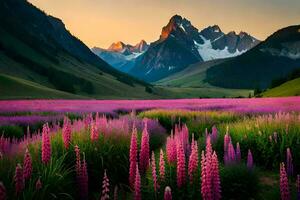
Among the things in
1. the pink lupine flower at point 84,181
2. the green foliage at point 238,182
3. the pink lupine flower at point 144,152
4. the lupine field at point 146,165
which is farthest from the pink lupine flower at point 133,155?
the green foliage at point 238,182

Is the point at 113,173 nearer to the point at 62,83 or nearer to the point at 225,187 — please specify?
the point at 225,187

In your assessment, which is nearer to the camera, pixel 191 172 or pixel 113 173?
pixel 191 172

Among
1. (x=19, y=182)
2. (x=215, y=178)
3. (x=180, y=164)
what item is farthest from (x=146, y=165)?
(x=19, y=182)

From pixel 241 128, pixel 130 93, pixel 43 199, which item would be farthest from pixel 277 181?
pixel 130 93

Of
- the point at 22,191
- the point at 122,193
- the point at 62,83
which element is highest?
the point at 62,83

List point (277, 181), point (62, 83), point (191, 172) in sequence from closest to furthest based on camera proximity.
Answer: point (191, 172) < point (277, 181) < point (62, 83)

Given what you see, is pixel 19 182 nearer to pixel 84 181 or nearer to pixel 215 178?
pixel 84 181

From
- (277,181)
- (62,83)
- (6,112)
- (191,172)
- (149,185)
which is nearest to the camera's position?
(191,172)

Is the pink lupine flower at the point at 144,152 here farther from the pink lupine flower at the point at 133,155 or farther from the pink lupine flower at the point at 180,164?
the pink lupine flower at the point at 180,164

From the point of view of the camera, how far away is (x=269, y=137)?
1058 centimetres

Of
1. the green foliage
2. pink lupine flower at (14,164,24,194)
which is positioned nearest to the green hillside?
the green foliage

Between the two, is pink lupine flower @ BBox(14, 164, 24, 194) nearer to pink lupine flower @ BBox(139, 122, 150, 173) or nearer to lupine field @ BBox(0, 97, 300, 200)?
lupine field @ BBox(0, 97, 300, 200)

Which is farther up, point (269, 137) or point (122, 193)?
point (269, 137)

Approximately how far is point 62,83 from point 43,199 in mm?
149960
